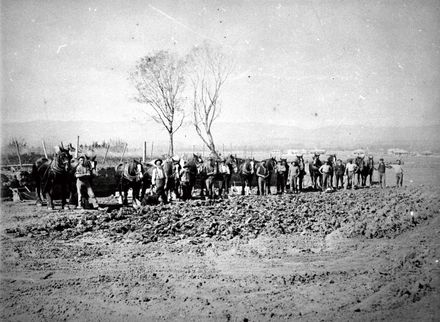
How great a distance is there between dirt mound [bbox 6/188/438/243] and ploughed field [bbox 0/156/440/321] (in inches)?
1.4

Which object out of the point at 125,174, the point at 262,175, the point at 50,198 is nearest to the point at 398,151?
the point at 262,175

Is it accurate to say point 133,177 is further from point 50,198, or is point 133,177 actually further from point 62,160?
point 50,198

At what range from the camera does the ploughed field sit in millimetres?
3990

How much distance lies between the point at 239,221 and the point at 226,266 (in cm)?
224

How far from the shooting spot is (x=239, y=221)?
7148 millimetres

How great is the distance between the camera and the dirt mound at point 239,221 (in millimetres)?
6336

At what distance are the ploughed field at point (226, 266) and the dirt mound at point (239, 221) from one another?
0.12ft

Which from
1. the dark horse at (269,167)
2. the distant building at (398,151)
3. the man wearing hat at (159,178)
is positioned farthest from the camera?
the distant building at (398,151)

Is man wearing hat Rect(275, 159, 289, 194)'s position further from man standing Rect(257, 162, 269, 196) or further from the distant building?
the distant building

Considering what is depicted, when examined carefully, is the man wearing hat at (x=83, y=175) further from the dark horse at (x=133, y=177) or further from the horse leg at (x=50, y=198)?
the dark horse at (x=133, y=177)

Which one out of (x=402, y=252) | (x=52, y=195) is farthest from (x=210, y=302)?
(x=52, y=195)

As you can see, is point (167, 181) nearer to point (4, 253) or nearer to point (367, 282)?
point (4, 253)

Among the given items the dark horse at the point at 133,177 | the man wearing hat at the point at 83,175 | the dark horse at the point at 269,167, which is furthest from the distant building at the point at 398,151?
the man wearing hat at the point at 83,175

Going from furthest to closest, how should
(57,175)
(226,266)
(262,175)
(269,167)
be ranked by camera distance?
(269,167), (262,175), (57,175), (226,266)
